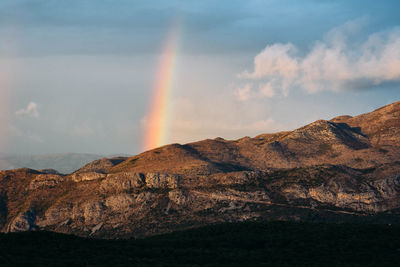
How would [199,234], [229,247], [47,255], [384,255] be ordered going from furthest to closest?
[199,234] < [229,247] < [384,255] < [47,255]

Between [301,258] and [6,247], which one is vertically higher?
[6,247]

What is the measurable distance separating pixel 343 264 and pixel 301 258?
9091 mm

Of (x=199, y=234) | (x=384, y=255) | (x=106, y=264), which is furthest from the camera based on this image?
(x=199, y=234)

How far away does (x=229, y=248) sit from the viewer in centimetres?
11056

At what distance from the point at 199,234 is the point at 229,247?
19800mm

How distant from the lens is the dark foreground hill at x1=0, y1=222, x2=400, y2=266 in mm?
90750

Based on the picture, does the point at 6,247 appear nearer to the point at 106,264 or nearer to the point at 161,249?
the point at 106,264

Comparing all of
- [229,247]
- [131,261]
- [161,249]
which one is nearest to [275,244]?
[229,247]

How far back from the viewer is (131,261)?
8925 centimetres

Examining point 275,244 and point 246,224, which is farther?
point 246,224

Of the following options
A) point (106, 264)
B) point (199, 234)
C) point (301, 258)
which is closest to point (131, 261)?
point (106, 264)

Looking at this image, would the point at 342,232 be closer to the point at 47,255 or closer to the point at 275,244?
the point at 275,244

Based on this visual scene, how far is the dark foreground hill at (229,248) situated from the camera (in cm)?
9075

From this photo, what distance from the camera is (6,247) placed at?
315 feet
